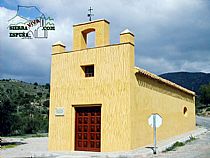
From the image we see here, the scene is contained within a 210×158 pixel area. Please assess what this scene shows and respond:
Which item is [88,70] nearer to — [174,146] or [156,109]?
[156,109]

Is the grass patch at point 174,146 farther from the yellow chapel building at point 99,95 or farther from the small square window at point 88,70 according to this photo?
the small square window at point 88,70

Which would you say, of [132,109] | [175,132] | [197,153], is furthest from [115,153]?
[175,132]

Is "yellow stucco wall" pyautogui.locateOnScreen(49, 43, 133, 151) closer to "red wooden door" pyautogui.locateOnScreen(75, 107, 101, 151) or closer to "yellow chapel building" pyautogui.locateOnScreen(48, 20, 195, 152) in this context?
"yellow chapel building" pyautogui.locateOnScreen(48, 20, 195, 152)

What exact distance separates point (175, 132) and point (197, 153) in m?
7.73

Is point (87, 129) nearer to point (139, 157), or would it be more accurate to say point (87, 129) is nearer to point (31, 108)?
point (139, 157)

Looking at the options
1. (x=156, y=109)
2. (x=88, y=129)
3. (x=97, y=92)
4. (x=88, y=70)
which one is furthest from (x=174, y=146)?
(x=88, y=70)

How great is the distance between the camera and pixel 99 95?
51.5 ft

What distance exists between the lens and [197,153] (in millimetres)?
14453

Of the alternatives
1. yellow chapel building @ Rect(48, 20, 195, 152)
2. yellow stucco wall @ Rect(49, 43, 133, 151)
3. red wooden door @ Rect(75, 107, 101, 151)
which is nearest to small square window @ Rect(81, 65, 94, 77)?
yellow chapel building @ Rect(48, 20, 195, 152)

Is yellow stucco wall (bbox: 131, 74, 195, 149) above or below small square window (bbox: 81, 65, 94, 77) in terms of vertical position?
below

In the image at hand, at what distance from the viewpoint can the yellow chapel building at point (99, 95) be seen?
1502 cm

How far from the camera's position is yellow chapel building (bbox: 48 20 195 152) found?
591 inches

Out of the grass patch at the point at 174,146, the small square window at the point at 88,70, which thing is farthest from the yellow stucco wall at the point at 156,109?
the small square window at the point at 88,70

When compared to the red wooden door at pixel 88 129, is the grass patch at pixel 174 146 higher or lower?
lower
